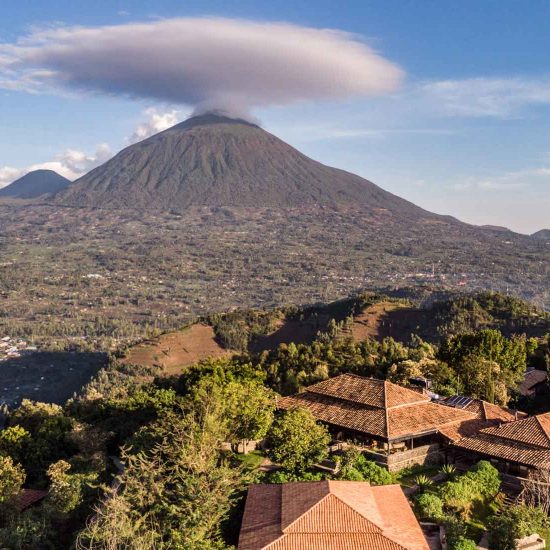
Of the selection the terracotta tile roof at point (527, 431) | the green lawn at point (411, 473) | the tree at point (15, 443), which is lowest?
the tree at point (15, 443)

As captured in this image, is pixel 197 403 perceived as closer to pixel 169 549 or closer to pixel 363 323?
pixel 169 549

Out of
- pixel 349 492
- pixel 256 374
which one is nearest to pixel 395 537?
pixel 349 492

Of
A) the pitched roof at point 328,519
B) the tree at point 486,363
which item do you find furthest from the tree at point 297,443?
the tree at point 486,363

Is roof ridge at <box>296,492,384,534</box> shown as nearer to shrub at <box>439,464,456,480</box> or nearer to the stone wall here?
the stone wall

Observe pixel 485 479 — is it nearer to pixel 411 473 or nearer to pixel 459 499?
pixel 459 499

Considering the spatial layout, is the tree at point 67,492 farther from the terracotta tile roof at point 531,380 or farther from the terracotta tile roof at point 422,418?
the terracotta tile roof at point 531,380

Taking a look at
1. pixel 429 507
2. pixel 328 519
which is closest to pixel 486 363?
pixel 429 507
